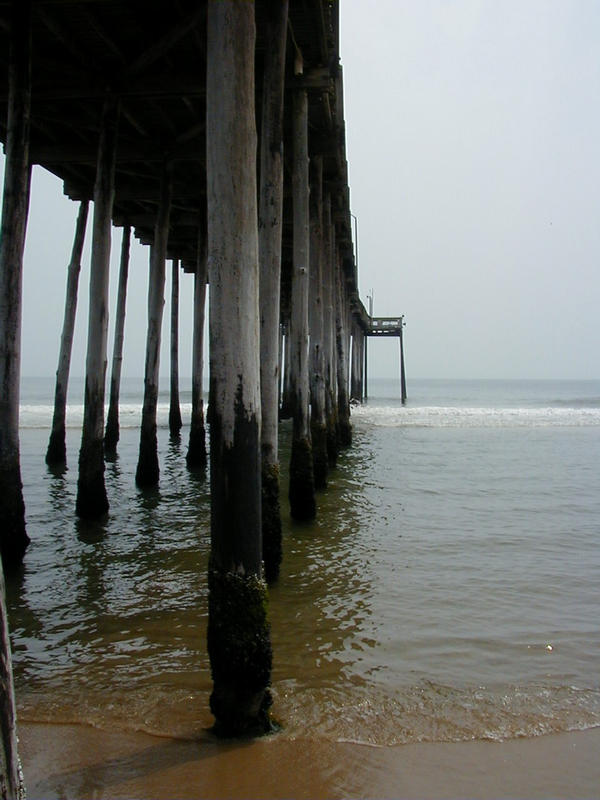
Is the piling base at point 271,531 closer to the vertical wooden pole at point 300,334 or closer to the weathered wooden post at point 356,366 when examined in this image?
the vertical wooden pole at point 300,334

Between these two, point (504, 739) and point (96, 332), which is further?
point (96, 332)

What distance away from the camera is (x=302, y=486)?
805cm

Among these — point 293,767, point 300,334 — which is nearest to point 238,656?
point 293,767

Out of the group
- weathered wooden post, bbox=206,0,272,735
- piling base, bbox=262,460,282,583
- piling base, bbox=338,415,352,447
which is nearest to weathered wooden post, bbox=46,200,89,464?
piling base, bbox=338,415,352,447

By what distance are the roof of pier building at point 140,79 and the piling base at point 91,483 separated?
388 centimetres

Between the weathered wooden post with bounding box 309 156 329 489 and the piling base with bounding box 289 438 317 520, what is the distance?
193cm

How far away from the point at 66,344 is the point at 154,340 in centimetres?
254

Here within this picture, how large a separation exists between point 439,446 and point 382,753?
604 inches

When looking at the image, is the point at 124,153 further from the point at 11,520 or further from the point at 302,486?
the point at 11,520

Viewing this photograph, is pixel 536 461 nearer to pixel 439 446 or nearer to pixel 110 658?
pixel 439 446

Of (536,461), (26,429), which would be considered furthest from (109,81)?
(26,429)

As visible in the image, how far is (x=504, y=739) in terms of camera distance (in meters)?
3.37

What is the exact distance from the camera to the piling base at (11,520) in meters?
5.88

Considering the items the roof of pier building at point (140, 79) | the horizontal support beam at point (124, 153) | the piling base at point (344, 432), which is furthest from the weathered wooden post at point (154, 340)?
the piling base at point (344, 432)
